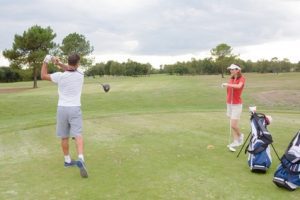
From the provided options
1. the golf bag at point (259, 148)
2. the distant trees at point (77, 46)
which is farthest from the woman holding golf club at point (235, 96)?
the distant trees at point (77, 46)

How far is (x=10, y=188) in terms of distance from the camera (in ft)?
20.2

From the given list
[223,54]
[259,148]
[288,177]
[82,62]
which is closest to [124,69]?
[223,54]

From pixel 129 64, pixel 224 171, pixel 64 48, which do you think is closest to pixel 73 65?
pixel 224 171

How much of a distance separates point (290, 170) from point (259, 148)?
1.04 m

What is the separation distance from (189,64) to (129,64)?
19.9 meters

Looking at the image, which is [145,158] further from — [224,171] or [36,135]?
[36,135]

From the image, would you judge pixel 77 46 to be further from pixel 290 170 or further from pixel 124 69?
pixel 290 170

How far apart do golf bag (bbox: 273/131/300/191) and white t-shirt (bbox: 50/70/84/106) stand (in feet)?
12.1

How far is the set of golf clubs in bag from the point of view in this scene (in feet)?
19.9

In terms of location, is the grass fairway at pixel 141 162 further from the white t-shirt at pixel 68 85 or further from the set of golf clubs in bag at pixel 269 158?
the white t-shirt at pixel 68 85

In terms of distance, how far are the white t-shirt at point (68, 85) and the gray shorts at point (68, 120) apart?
0.11m

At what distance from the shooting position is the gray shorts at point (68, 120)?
720 centimetres

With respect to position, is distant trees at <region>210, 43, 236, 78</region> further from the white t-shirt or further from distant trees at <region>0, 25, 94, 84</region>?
the white t-shirt

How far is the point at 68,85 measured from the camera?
23.4ft
